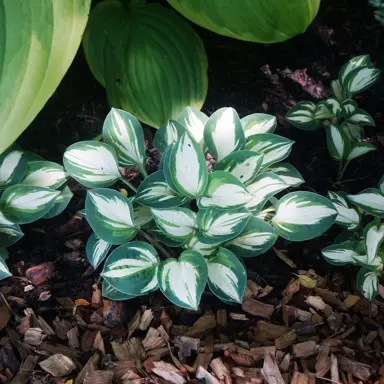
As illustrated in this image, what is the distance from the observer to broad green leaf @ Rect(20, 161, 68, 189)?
1.00 meters

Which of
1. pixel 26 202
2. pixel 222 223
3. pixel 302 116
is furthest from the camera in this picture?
pixel 302 116

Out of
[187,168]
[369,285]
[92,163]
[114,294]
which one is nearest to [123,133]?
[92,163]

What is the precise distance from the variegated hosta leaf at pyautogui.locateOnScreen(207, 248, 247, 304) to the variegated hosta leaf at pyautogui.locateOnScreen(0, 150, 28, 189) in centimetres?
43

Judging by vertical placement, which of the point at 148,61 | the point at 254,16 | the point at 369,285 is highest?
the point at 254,16

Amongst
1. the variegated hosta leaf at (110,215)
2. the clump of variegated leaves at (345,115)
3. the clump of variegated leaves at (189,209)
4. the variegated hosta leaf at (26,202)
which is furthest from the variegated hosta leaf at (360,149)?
the variegated hosta leaf at (26,202)

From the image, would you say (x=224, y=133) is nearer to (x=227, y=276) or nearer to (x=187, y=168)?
(x=187, y=168)

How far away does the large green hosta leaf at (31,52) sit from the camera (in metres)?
0.84

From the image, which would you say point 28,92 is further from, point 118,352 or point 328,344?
point 328,344

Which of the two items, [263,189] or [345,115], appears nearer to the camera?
[263,189]

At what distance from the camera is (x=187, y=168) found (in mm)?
825

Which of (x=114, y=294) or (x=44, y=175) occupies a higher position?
(x=44, y=175)

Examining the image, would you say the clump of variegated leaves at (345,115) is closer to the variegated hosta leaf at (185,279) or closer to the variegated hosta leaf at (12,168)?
the variegated hosta leaf at (185,279)

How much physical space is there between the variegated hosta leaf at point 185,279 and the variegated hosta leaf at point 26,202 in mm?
258

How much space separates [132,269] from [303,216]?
33 centimetres
